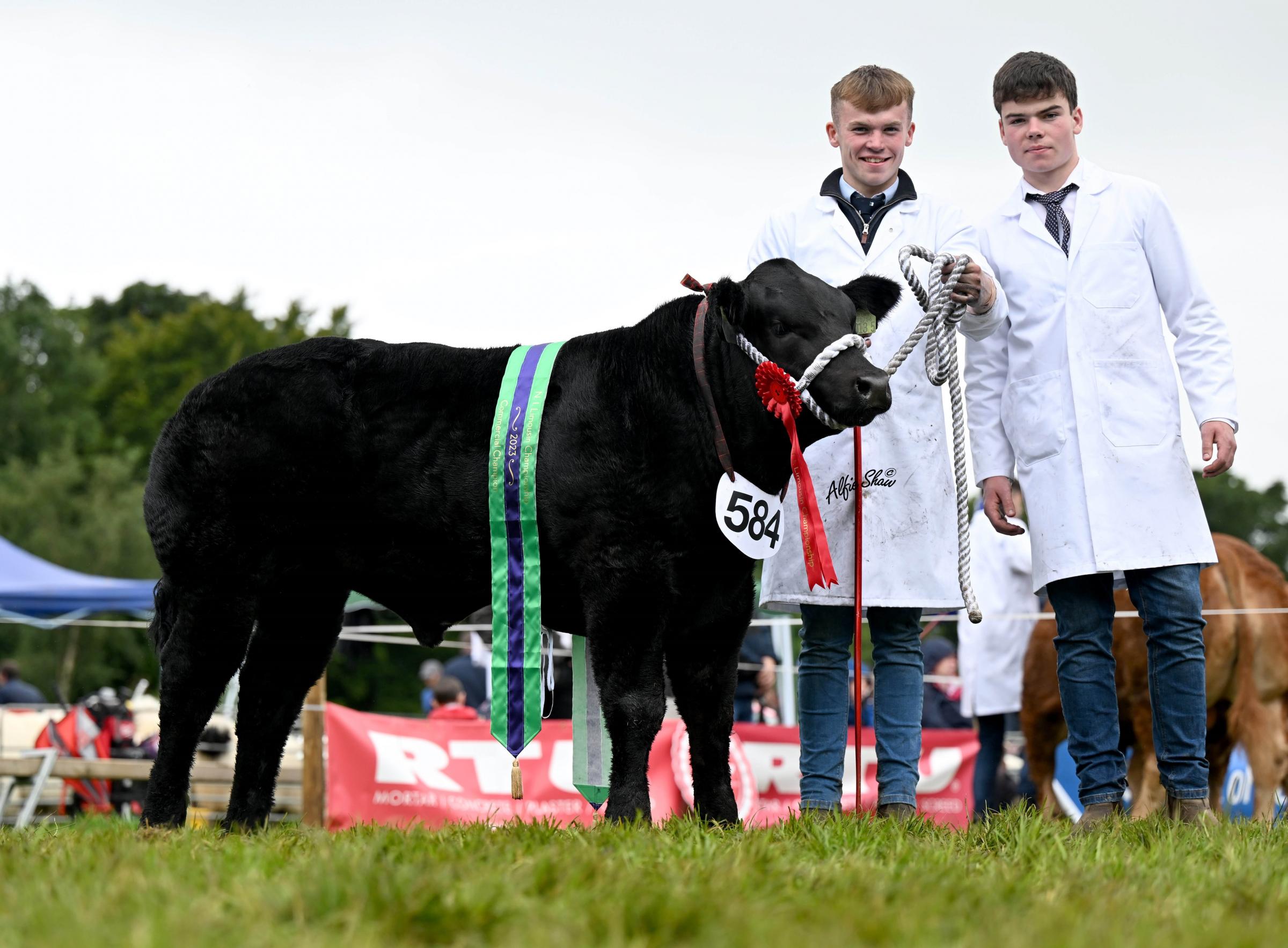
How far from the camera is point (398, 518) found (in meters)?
4.25

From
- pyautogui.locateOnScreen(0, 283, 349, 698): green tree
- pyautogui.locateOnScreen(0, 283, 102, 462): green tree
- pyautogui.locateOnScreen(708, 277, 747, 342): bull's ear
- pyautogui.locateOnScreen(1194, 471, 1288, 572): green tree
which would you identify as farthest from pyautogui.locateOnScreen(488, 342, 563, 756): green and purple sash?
pyautogui.locateOnScreen(1194, 471, 1288, 572): green tree

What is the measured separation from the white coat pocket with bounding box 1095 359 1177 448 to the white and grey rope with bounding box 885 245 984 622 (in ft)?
1.61

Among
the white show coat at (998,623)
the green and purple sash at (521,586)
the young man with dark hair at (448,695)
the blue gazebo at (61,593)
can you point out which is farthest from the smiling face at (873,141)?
the blue gazebo at (61,593)

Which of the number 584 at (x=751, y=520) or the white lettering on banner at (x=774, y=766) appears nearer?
the number 584 at (x=751, y=520)

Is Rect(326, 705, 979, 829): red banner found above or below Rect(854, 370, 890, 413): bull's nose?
below

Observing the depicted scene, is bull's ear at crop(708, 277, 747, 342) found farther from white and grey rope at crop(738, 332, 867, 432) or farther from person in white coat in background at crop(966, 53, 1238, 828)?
person in white coat in background at crop(966, 53, 1238, 828)

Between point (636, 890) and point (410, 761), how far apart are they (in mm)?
6459

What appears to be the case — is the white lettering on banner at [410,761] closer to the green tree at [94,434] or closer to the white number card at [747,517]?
the white number card at [747,517]

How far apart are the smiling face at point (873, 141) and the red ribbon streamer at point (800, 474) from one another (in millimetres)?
1153

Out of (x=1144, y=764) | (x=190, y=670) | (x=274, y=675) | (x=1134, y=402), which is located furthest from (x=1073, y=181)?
(x=1144, y=764)

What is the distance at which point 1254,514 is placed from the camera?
59.2m

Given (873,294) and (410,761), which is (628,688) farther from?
(410,761)

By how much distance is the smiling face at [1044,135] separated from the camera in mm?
4719

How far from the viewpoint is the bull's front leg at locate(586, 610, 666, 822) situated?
12.8ft
